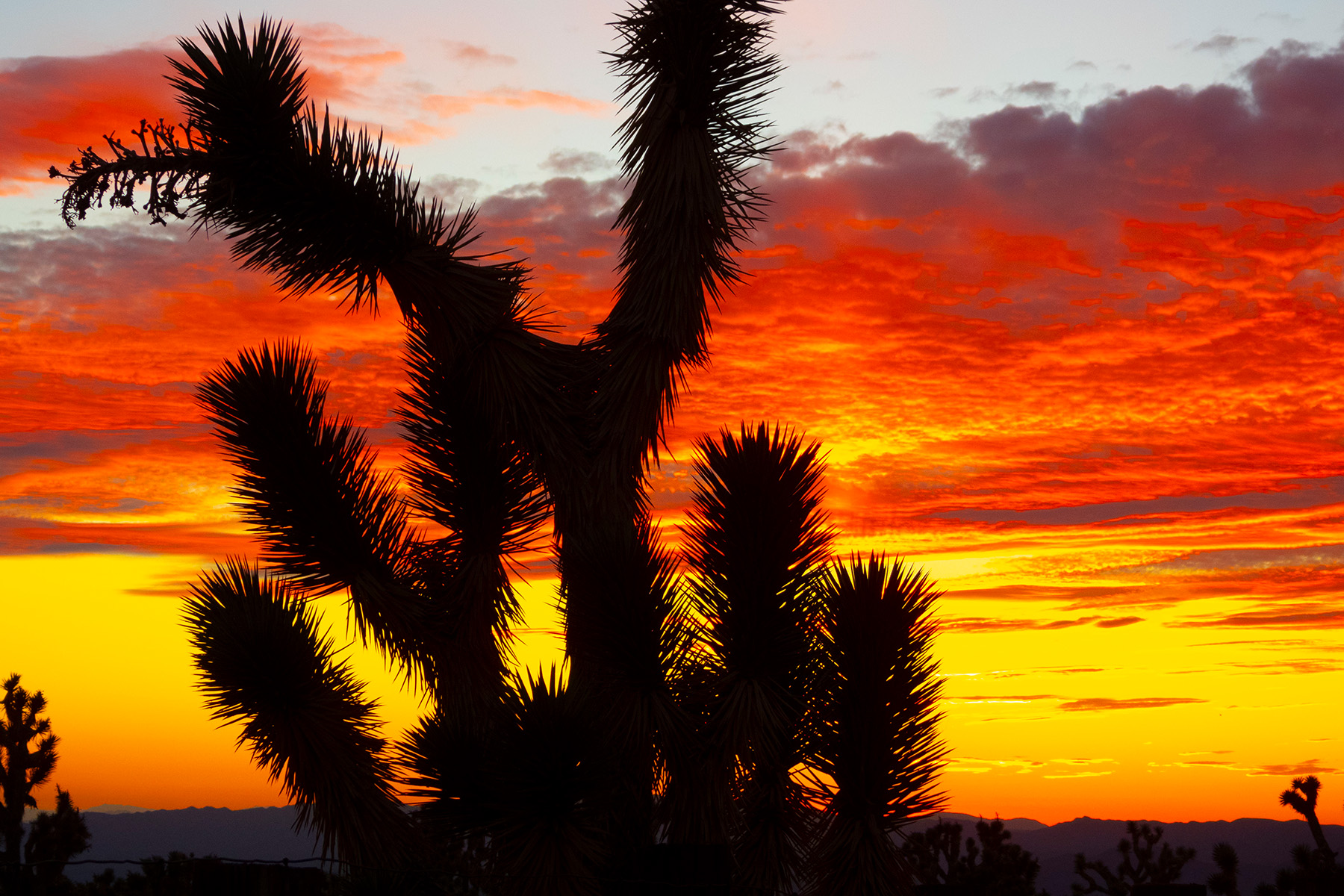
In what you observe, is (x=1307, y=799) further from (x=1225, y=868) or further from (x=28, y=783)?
(x=28, y=783)

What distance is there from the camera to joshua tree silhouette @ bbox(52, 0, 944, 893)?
7.36 metres

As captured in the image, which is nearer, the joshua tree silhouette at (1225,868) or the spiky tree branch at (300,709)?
the spiky tree branch at (300,709)

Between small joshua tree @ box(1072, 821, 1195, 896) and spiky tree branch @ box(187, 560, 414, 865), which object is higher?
spiky tree branch @ box(187, 560, 414, 865)

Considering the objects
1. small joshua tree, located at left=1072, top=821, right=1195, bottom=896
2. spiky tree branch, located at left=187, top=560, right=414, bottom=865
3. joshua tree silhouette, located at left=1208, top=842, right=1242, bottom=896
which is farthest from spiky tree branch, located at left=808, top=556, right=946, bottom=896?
small joshua tree, located at left=1072, top=821, right=1195, bottom=896

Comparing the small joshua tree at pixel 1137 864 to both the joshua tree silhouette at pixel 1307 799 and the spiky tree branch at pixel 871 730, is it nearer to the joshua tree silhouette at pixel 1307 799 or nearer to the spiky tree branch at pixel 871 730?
the joshua tree silhouette at pixel 1307 799

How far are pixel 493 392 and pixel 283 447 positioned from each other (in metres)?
1.47

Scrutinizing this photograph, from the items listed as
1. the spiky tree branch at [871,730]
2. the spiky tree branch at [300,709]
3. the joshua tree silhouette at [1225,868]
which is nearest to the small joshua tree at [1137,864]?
the joshua tree silhouette at [1225,868]

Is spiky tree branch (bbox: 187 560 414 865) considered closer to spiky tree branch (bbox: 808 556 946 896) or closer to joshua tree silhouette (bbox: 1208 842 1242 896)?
spiky tree branch (bbox: 808 556 946 896)

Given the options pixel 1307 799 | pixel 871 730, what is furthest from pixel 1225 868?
pixel 871 730

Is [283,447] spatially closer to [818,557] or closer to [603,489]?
[603,489]

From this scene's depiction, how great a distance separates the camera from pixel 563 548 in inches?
326

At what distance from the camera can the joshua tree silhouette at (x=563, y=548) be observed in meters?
7.36

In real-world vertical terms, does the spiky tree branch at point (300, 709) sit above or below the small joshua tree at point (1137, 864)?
above

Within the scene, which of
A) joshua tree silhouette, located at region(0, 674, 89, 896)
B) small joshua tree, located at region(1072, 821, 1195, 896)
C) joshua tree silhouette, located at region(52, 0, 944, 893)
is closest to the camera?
joshua tree silhouette, located at region(52, 0, 944, 893)
